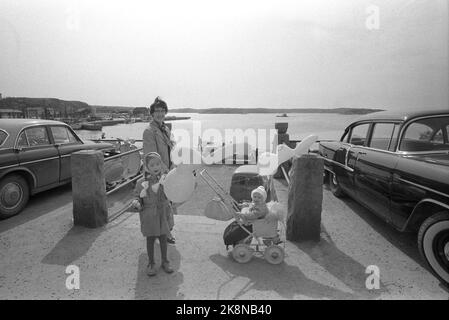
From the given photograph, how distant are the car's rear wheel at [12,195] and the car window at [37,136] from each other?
2.47 ft

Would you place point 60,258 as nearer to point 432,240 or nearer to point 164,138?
point 164,138

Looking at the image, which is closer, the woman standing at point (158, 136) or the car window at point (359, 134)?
the woman standing at point (158, 136)

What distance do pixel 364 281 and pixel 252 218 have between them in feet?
4.20

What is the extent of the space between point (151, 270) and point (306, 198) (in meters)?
2.07

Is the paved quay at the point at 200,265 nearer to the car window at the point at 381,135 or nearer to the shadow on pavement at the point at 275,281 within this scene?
the shadow on pavement at the point at 275,281

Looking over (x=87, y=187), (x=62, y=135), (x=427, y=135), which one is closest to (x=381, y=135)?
(x=427, y=135)

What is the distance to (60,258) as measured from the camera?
3150 millimetres

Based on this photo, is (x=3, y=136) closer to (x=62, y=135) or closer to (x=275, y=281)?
(x=62, y=135)

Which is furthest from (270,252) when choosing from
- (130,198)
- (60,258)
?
(130,198)

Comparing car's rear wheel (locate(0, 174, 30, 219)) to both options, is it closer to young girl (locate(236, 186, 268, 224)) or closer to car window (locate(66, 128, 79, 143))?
car window (locate(66, 128, 79, 143))

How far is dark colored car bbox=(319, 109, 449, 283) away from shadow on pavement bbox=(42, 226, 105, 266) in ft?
12.8

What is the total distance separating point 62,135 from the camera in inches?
235

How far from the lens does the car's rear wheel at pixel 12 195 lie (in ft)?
14.3

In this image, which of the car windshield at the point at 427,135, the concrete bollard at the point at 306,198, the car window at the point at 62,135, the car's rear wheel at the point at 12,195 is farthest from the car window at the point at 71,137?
the car windshield at the point at 427,135
